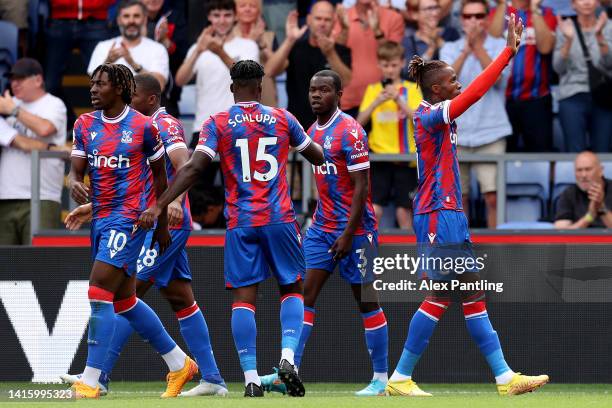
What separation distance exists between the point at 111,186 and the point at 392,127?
4.38 meters

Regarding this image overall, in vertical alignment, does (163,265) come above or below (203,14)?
below

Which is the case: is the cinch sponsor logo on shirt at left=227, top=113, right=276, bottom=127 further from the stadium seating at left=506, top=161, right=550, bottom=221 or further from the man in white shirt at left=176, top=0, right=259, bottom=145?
→ the man in white shirt at left=176, top=0, right=259, bottom=145

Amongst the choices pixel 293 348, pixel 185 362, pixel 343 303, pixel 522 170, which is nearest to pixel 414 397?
pixel 293 348

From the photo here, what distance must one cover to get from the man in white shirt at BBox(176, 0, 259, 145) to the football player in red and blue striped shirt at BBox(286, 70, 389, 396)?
10.8ft

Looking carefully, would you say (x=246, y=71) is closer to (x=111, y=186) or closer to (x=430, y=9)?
(x=111, y=186)

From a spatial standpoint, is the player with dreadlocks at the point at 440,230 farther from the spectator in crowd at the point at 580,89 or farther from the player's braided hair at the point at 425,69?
the spectator in crowd at the point at 580,89

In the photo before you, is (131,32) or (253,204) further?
(131,32)

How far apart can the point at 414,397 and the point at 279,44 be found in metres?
6.08

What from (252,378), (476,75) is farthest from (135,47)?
(252,378)

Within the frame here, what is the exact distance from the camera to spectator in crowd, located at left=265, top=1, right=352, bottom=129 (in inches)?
535

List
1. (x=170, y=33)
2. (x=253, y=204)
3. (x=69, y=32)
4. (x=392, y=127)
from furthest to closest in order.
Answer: (x=69, y=32)
(x=170, y=33)
(x=392, y=127)
(x=253, y=204)

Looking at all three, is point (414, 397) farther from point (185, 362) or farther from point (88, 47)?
point (88, 47)

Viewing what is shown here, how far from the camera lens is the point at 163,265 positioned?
10172mm

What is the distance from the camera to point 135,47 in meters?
13.6
